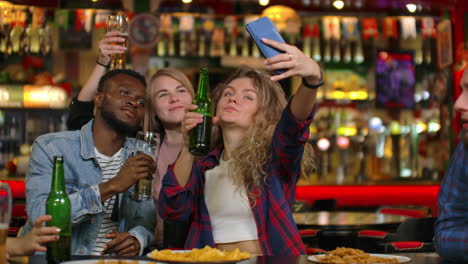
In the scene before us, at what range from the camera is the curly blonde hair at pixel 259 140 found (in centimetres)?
267

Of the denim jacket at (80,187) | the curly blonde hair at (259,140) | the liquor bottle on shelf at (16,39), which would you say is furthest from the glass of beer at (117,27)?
the liquor bottle on shelf at (16,39)

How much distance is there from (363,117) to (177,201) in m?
6.23

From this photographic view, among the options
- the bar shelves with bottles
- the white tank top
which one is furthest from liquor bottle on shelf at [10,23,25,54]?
the white tank top

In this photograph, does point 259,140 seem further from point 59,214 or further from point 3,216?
point 3,216

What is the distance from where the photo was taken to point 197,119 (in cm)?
253

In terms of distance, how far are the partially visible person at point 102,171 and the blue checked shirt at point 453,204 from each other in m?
1.13

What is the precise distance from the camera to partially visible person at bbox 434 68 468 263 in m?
2.04

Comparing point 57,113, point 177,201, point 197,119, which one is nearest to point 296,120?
point 197,119

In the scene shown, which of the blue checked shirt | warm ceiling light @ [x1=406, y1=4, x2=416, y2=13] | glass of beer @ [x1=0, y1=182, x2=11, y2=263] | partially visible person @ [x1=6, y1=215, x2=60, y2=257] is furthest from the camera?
warm ceiling light @ [x1=406, y1=4, x2=416, y2=13]

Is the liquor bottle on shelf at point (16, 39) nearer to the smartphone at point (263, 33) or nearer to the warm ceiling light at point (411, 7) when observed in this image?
the warm ceiling light at point (411, 7)

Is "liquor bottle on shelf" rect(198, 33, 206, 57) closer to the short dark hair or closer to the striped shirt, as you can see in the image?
the short dark hair

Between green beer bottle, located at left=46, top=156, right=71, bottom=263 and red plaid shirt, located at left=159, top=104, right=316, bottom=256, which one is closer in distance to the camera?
green beer bottle, located at left=46, top=156, right=71, bottom=263

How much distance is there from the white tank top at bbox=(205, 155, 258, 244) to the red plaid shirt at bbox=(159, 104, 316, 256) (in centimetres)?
3

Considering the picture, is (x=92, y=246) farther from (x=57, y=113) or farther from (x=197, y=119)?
(x=57, y=113)
